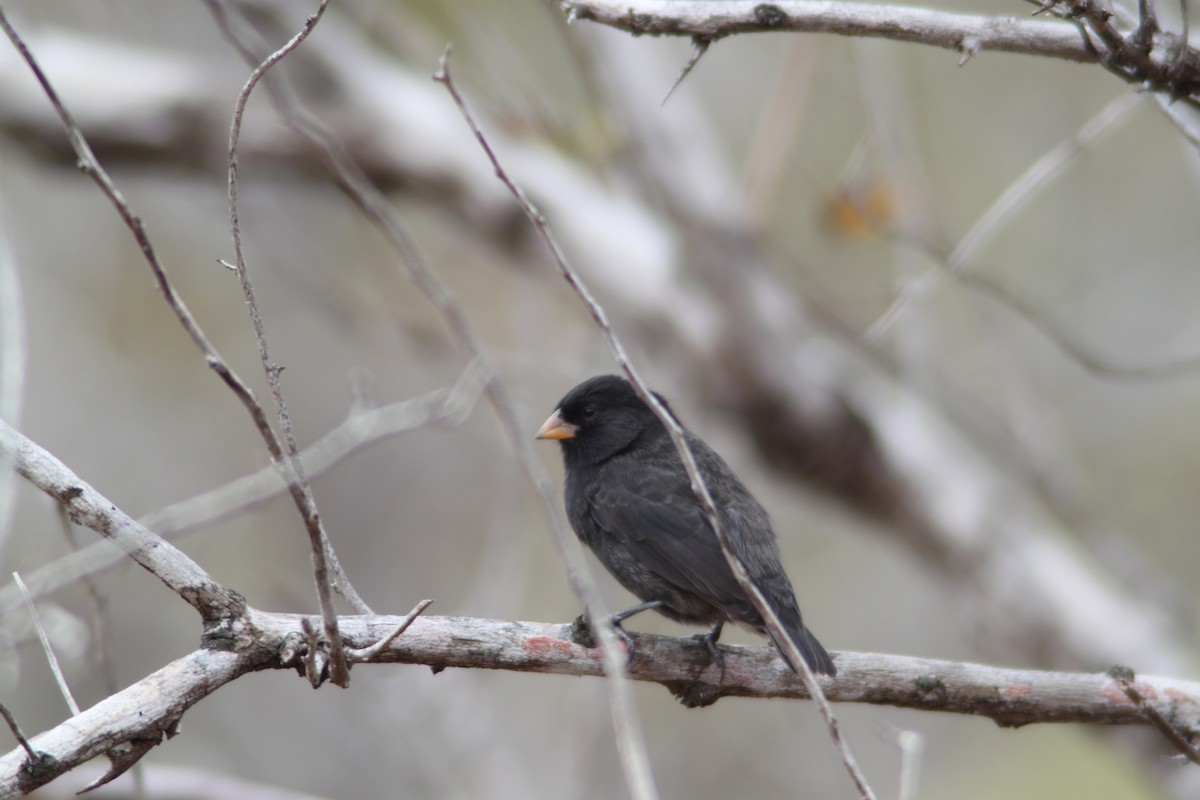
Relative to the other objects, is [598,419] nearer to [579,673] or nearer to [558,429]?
[558,429]

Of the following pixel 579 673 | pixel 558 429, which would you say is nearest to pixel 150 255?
pixel 579 673

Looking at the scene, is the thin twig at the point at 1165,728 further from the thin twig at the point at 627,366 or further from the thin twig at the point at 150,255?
the thin twig at the point at 150,255

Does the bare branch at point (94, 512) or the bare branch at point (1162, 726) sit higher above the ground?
the bare branch at point (1162, 726)

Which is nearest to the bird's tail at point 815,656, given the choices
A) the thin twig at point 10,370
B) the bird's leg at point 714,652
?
the bird's leg at point 714,652

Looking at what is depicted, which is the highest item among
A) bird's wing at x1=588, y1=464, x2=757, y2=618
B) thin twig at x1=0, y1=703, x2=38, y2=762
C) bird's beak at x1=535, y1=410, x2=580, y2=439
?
bird's beak at x1=535, y1=410, x2=580, y2=439

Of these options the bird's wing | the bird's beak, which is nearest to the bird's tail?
the bird's wing

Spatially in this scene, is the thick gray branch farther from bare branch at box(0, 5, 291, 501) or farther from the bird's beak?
the bird's beak

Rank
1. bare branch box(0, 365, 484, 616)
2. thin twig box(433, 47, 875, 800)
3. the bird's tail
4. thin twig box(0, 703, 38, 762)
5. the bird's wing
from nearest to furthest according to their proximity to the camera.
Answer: thin twig box(0, 703, 38, 762)
thin twig box(433, 47, 875, 800)
bare branch box(0, 365, 484, 616)
the bird's tail
the bird's wing

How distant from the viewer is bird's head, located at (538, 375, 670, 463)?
4.37m

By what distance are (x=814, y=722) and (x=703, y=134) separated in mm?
4033

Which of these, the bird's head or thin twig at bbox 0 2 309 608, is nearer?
thin twig at bbox 0 2 309 608

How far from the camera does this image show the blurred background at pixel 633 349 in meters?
6.27

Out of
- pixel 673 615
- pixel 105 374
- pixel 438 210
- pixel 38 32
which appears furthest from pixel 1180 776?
pixel 105 374

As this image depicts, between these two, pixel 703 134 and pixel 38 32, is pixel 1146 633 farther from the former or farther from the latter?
pixel 38 32
